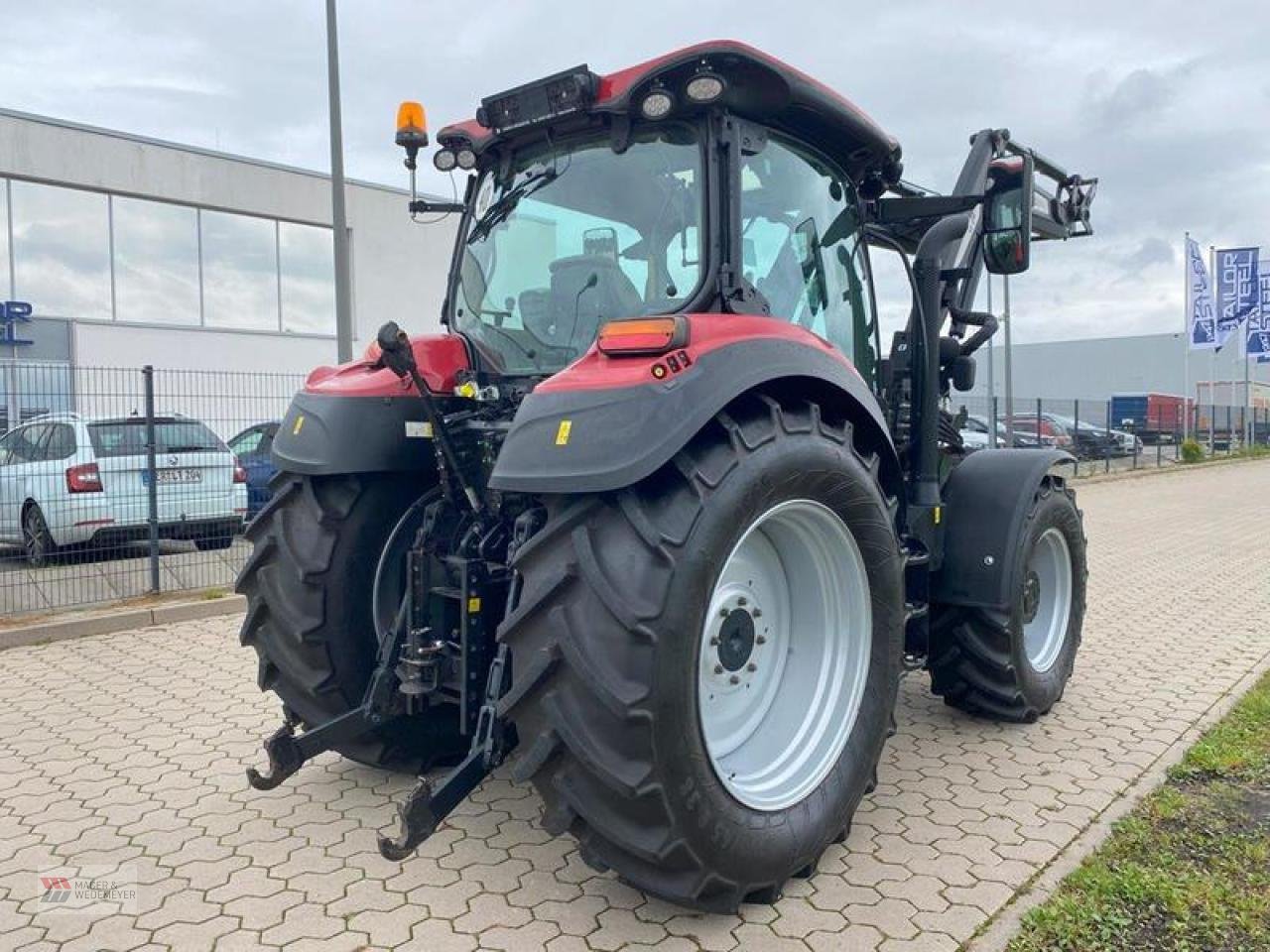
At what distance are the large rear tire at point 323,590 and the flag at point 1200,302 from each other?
2872 centimetres

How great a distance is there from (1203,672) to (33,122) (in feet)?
71.4

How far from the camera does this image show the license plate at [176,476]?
328 inches

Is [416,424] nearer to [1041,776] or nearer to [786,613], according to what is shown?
[786,613]

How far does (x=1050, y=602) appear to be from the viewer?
496 cm

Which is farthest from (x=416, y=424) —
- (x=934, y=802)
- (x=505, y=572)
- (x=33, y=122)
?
(x=33, y=122)

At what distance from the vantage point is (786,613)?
3.33 meters

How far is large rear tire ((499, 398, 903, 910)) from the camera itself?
2.47m

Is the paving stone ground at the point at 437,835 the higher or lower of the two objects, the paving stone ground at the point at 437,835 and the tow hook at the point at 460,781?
the lower

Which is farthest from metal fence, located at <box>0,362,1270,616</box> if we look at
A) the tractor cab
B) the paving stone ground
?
the tractor cab

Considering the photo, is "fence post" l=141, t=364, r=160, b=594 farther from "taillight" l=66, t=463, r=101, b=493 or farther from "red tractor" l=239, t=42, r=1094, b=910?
"red tractor" l=239, t=42, r=1094, b=910

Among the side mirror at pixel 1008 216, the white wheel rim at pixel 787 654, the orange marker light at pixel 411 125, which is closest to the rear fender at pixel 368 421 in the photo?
the orange marker light at pixel 411 125

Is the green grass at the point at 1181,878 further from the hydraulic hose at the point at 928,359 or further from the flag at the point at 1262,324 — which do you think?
the flag at the point at 1262,324

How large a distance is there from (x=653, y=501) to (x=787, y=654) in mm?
1001

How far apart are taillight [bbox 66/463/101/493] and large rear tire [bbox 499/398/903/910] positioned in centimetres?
719
